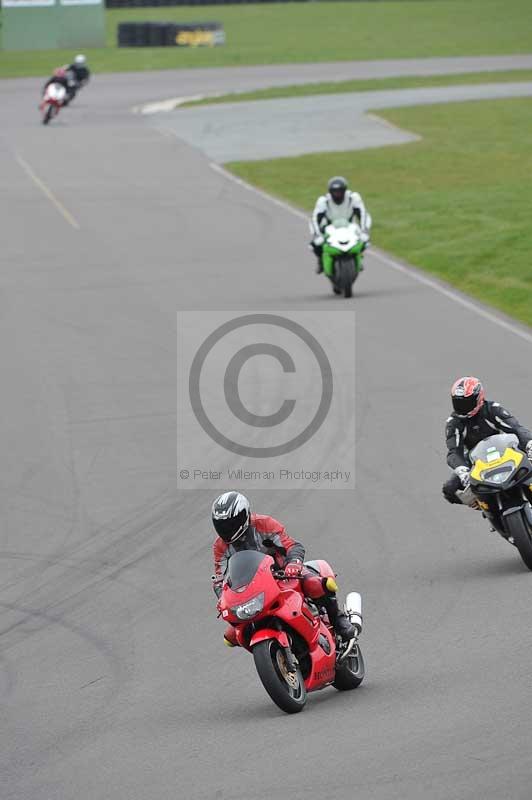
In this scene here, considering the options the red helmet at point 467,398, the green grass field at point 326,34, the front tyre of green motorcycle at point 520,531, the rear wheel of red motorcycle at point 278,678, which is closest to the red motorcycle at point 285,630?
the rear wheel of red motorcycle at point 278,678

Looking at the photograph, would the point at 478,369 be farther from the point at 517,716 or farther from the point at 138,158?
the point at 138,158

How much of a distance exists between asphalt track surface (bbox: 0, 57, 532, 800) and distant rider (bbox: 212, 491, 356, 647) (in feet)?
1.77

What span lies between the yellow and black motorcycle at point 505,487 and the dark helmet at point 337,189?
12403mm

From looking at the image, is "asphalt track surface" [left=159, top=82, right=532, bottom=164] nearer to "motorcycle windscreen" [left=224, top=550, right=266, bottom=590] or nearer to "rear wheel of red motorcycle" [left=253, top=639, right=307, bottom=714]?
"motorcycle windscreen" [left=224, top=550, right=266, bottom=590]

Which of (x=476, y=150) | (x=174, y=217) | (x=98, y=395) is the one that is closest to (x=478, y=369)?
(x=98, y=395)

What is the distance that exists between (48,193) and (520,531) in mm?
26598

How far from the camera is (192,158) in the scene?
41312mm

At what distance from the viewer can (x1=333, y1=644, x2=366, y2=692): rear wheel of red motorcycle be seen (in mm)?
10078

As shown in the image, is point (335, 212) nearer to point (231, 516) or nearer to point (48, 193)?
point (48, 193)

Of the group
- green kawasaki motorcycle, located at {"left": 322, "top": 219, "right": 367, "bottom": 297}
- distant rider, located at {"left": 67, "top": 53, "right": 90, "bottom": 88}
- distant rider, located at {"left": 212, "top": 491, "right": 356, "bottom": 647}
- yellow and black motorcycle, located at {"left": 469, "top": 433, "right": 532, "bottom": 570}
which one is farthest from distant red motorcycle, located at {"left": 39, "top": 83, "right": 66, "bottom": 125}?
distant rider, located at {"left": 212, "top": 491, "right": 356, "bottom": 647}

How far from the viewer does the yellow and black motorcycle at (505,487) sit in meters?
12.2

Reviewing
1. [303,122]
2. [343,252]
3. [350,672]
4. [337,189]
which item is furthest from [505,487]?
[303,122]

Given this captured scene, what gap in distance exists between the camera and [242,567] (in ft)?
31.8

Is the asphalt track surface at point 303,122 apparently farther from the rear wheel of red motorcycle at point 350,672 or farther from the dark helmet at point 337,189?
the rear wheel of red motorcycle at point 350,672
